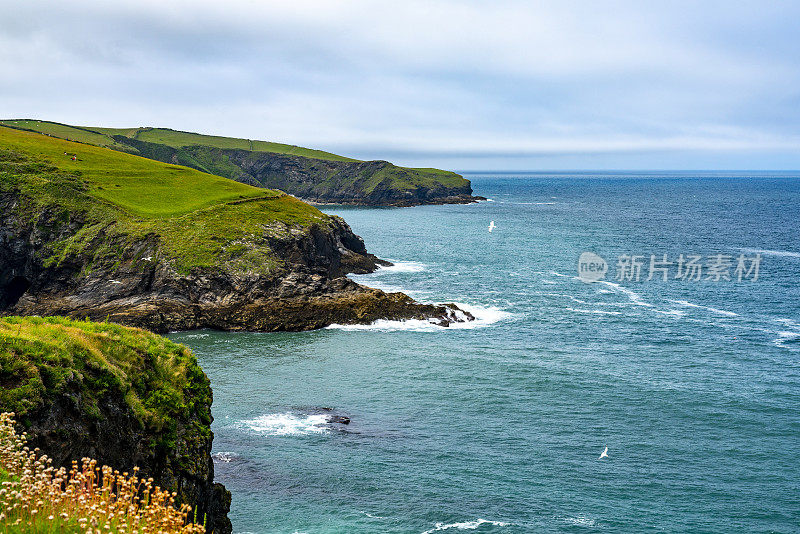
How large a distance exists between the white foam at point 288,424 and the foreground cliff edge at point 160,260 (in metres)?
22.9

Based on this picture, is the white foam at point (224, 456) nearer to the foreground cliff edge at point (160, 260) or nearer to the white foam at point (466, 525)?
the white foam at point (466, 525)

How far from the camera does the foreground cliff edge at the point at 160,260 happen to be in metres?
66.8

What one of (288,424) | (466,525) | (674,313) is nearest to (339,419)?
(288,424)

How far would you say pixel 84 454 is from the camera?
17.8 m

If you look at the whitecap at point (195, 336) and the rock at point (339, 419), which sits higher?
the whitecap at point (195, 336)

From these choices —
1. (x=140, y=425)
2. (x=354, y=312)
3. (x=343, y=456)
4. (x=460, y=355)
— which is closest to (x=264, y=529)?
(x=343, y=456)

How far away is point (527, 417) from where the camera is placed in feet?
141

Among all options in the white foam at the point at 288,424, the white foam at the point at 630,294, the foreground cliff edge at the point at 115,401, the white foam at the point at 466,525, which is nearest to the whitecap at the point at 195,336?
the white foam at the point at 288,424

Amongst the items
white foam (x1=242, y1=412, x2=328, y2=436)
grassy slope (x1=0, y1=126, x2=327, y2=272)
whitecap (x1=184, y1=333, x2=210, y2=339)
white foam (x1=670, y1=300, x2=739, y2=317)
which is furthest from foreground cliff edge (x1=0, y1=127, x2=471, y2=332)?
white foam (x1=670, y1=300, x2=739, y2=317)

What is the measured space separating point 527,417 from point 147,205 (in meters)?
66.1

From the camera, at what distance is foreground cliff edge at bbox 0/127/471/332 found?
66.8 metres

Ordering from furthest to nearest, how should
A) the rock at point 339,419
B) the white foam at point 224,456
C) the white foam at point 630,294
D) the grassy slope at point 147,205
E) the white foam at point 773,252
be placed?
the white foam at point 773,252
the white foam at point 630,294
the grassy slope at point 147,205
the rock at point 339,419
the white foam at point 224,456

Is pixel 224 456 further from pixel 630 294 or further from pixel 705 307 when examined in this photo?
pixel 630 294

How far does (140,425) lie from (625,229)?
501 feet
